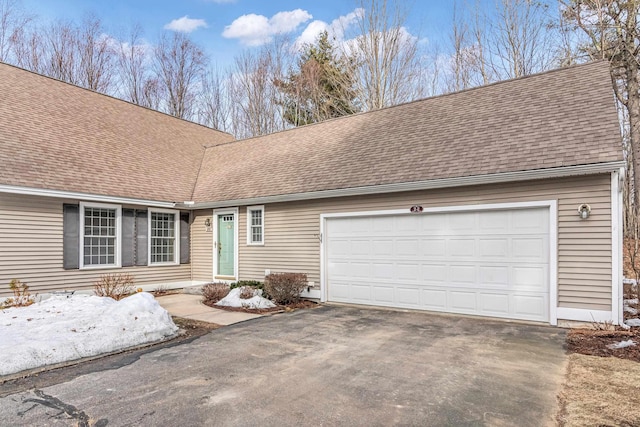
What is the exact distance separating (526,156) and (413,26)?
14509 millimetres

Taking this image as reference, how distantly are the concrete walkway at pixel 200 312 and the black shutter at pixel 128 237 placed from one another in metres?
1.47

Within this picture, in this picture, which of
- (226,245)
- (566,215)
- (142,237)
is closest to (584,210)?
(566,215)

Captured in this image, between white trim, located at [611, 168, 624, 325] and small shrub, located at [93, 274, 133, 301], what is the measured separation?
959cm

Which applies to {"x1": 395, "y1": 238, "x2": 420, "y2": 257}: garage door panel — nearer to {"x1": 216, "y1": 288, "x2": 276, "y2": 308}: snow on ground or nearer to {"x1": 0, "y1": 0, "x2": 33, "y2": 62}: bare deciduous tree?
{"x1": 216, "y1": 288, "x2": 276, "y2": 308}: snow on ground

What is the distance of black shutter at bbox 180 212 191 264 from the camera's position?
38.3 feet

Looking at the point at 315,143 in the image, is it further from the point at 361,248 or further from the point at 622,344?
the point at 622,344

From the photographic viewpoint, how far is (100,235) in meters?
9.78

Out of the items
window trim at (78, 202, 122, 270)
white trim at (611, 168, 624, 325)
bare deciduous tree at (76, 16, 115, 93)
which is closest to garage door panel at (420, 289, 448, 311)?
white trim at (611, 168, 624, 325)

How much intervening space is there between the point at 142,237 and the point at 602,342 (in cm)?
1039

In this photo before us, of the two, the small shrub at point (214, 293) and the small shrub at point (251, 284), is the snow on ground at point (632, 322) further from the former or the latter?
the small shrub at point (214, 293)

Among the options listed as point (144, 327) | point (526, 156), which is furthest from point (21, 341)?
point (526, 156)

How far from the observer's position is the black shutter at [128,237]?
10.2 m

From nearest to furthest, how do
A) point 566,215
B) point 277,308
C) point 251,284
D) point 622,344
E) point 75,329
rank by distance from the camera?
1. point 622,344
2. point 75,329
3. point 566,215
4. point 277,308
5. point 251,284

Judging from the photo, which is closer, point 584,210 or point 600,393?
point 600,393
